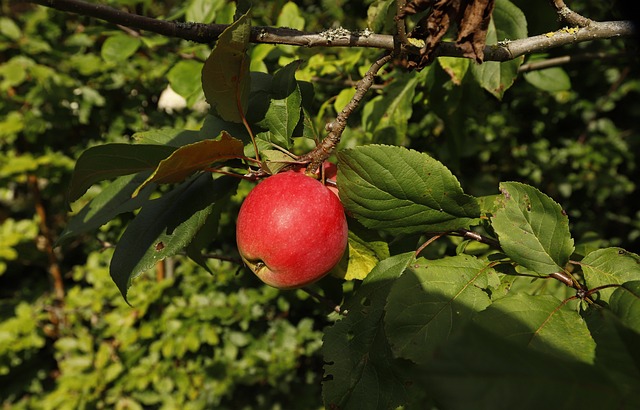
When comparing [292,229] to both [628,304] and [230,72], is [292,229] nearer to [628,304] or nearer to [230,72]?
[230,72]

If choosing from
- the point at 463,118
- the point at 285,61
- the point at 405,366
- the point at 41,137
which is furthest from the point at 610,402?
the point at 41,137

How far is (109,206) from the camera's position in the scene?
1064mm

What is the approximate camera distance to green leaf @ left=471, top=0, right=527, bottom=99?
1261 millimetres

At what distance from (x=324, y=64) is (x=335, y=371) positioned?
109 cm

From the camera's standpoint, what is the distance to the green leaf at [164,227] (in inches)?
36.9

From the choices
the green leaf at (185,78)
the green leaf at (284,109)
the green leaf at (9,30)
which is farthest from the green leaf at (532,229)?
the green leaf at (9,30)

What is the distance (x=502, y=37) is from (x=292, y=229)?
83cm

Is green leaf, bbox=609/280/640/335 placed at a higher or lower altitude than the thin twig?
lower

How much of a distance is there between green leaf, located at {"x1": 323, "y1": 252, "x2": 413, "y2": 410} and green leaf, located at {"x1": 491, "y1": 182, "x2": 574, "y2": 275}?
6.9 inches

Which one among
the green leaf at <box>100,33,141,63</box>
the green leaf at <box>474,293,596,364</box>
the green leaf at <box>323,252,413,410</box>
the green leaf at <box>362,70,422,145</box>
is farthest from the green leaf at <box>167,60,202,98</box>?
the green leaf at <box>474,293,596,364</box>

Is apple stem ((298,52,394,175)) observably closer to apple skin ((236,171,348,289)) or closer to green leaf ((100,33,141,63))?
apple skin ((236,171,348,289))

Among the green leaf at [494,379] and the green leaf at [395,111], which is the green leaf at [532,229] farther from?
the green leaf at [395,111]

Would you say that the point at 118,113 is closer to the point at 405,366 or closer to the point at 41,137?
the point at 41,137

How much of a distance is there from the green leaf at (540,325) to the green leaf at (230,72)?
53 centimetres
